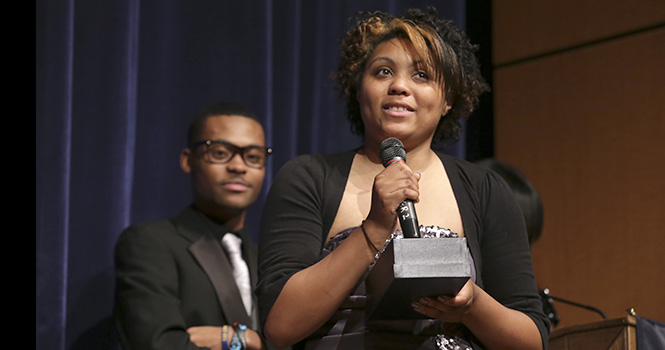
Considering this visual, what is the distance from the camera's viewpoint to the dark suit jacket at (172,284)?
2.13 meters

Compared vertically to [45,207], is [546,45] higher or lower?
higher

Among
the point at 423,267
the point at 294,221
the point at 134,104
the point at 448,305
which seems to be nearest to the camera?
the point at 423,267

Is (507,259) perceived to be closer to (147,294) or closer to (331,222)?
(331,222)

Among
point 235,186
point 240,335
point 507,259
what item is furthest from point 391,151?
point 235,186

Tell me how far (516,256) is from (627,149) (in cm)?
169

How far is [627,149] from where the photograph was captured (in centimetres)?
279

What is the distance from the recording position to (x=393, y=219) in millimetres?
1075

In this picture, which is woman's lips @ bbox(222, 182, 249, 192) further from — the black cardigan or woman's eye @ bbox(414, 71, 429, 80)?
woman's eye @ bbox(414, 71, 429, 80)

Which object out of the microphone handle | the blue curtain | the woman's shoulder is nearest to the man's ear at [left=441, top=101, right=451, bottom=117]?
the woman's shoulder

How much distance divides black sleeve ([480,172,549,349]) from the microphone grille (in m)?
0.29

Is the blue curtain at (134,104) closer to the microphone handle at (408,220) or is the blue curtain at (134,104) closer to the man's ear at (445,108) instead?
the man's ear at (445,108)

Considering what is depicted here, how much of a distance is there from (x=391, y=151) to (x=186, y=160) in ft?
5.43
